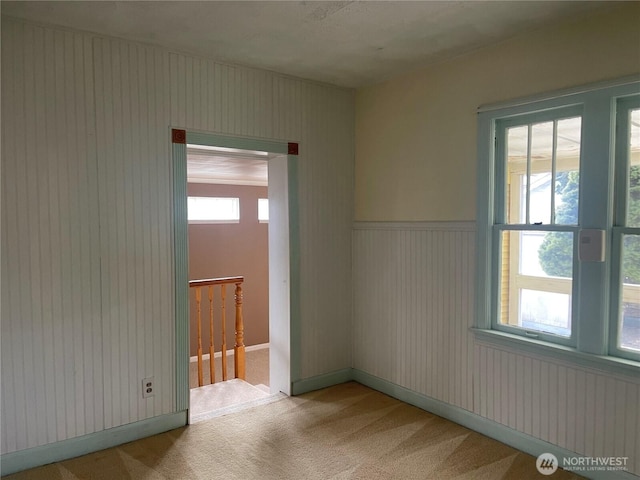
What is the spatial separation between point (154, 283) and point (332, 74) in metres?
2.09

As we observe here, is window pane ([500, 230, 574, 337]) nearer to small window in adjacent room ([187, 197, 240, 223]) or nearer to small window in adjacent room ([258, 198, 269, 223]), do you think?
small window in adjacent room ([187, 197, 240, 223])

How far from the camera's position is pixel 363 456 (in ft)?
9.12

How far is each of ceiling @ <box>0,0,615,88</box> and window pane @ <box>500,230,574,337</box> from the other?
4.22ft

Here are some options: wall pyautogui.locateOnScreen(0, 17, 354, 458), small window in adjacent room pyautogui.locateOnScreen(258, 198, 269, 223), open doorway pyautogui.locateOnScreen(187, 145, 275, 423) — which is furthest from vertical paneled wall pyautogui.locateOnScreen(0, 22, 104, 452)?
small window in adjacent room pyautogui.locateOnScreen(258, 198, 269, 223)

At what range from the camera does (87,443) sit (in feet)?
9.20

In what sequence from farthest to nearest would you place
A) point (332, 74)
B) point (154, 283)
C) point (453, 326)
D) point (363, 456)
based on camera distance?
point (332, 74) → point (453, 326) → point (154, 283) → point (363, 456)

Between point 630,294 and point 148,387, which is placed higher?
point 630,294

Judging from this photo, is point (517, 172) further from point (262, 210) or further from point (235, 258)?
point (262, 210)

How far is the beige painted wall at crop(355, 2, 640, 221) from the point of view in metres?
2.47

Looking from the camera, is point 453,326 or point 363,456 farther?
point 453,326

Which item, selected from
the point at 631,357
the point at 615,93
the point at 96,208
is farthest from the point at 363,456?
the point at 615,93

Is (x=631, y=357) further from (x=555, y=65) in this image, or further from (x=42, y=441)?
(x=42, y=441)

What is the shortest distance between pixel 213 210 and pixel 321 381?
422 cm

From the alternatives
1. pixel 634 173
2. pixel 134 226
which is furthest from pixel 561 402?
pixel 134 226
